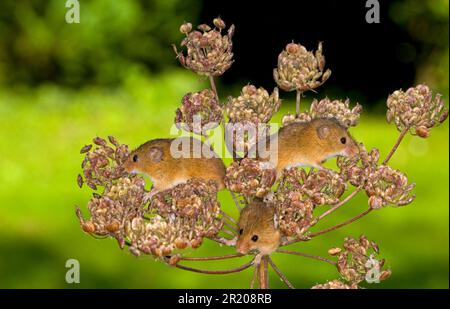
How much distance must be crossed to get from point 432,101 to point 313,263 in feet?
19.2

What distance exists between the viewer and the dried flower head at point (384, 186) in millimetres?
2170

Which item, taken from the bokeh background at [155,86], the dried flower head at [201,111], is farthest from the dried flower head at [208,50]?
the bokeh background at [155,86]

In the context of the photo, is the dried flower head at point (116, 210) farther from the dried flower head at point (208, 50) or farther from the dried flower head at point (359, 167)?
the dried flower head at point (359, 167)

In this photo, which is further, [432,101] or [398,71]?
[398,71]

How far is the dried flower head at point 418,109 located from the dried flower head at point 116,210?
2.51 feet

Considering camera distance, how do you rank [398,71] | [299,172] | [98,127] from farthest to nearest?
[398,71]
[98,127]
[299,172]

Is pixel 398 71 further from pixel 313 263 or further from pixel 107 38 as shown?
pixel 313 263

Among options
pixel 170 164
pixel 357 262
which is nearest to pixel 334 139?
pixel 357 262

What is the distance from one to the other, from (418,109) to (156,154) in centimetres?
75

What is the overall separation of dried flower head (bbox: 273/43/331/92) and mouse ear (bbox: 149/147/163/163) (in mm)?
406

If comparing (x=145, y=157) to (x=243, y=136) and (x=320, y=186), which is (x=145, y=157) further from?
(x=320, y=186)

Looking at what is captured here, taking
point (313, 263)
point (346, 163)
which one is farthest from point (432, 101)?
point (313, 263)

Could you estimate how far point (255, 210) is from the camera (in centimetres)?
219

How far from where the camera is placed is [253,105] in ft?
7.44
